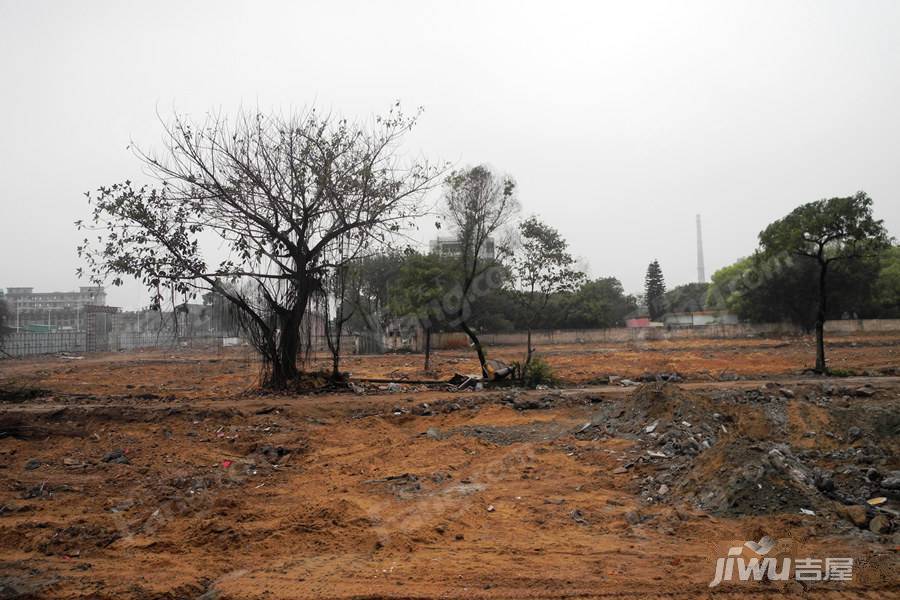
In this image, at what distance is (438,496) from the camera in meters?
6.25

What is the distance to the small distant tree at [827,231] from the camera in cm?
1469

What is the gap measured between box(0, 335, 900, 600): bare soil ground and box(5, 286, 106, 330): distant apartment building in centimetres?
3559

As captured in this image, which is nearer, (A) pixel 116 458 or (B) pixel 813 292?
(A) pixel 116 458

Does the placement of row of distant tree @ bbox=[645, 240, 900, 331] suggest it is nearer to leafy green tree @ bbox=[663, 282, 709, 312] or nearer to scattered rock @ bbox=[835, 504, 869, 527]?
leafy green tree @ bbox=[663, 282, 709, 312]

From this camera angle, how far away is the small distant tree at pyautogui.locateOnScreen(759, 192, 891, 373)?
578 inches

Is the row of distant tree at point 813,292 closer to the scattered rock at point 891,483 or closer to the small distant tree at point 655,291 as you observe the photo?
the small distant tree at point 655,291

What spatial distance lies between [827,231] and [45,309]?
279ft

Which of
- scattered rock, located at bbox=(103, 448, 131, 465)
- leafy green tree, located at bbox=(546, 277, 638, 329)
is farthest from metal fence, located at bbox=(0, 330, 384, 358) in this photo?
scattered rock, located at bbox=(103, 448, 131, 465)

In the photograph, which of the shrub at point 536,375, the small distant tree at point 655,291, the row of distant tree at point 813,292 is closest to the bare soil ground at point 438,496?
the shrub at point 536,375

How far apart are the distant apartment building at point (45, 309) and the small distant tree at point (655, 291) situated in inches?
2348

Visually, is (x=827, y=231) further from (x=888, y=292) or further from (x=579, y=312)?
(x=888, y=292)

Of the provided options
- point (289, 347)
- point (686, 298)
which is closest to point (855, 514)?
point (289, 347)

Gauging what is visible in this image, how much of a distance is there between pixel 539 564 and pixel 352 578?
4.70ft

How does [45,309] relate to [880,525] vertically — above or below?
above
